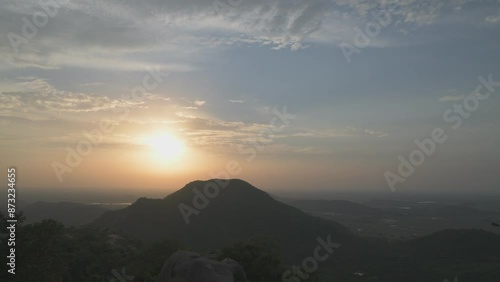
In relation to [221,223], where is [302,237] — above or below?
below

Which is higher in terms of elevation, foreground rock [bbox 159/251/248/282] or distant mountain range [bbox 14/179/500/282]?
foreground rock [bbox 159/251/248/282]

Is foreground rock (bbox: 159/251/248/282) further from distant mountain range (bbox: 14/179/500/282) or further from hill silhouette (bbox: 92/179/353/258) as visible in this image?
hill silhouette (bbox: 92/179/353/258)

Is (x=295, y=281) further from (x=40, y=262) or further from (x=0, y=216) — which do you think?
(x=0, y=216)

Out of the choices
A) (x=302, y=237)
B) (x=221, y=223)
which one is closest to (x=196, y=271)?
(x=221, y=223)

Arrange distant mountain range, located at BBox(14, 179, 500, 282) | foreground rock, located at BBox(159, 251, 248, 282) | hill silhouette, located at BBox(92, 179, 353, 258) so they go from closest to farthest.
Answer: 1. foreground rock, located at BBox(159, 251, 248, 282)
2. distant mountain range, located at BBox(14, 179, 500, 282)
3. hill silhouette, located at BBox(92, 179, 353, 258)

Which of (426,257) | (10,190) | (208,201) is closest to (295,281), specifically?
(10,190)

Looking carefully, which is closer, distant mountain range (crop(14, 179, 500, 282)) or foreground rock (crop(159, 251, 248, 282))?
foreground rock (crop(159, 251, 248, 282))

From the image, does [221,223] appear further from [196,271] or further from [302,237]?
[196,271]

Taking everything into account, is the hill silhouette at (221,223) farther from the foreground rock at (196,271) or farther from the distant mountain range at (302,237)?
the foreground rock at (196,271)

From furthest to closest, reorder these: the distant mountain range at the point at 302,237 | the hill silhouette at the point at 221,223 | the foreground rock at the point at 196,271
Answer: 1. the hill silhouette at the point at 221,223
2. the distant mountain range at the point at 302,237
3. the foreground rock at the point at 196,271

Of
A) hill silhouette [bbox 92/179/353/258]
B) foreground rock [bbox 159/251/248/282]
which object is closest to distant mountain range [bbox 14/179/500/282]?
hill silhouette [bbox 92/179/353/258]

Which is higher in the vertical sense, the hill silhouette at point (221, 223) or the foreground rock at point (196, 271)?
the foreground rock at point (196, 271)

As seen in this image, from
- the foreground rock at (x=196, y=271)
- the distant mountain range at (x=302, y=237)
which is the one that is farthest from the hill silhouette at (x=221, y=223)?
the foreground rock at (x=196, y=271)
